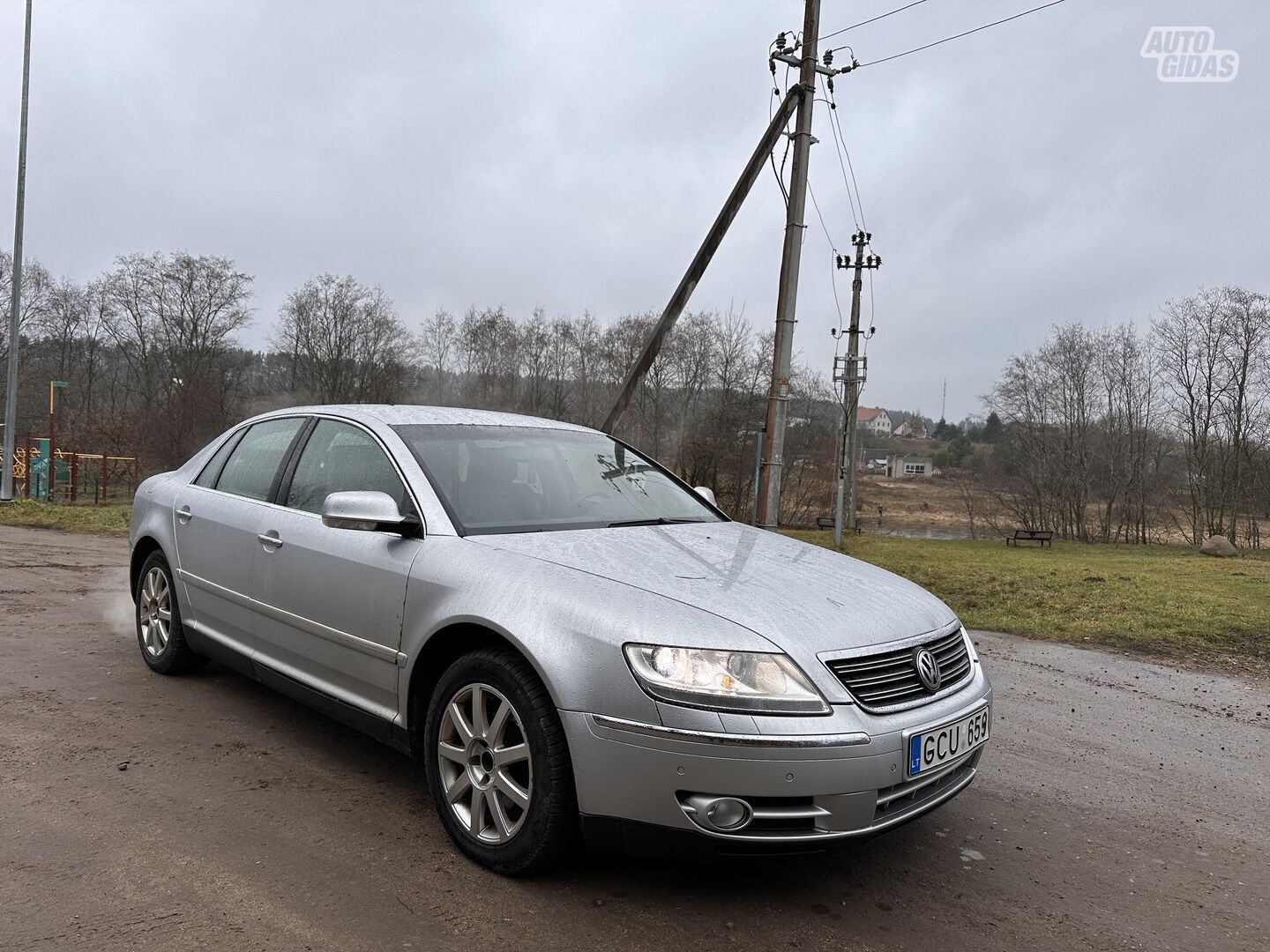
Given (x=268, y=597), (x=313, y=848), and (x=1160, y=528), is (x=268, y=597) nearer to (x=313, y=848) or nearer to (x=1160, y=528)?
(x=313, y=848)

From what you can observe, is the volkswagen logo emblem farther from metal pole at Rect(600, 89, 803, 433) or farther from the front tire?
metal pole at Rect(600, 89, 803, 433)

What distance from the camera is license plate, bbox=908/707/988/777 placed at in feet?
8.30

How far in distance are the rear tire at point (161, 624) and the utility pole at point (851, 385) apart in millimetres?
18465

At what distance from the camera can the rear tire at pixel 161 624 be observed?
15.3 feet

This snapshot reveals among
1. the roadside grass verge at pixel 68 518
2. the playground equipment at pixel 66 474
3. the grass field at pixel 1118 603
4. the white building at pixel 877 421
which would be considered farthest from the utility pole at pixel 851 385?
the white building at pixel 877 421

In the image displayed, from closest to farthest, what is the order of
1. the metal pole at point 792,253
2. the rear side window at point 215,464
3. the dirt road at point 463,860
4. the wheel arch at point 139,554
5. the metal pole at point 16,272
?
the dirt road at point 463,860
the rear side window at point 215,464
the wheel arch at point 139,554
the metal pole at point 792,253
the metal pole at point 16,272

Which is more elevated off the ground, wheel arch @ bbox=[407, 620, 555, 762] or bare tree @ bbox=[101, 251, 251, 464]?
bare tree @ bbox=[101, 251, 251, 464]

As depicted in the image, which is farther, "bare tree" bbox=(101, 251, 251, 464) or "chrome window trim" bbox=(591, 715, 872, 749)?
"bare tree" bbox=(101, 251, 251, 464)

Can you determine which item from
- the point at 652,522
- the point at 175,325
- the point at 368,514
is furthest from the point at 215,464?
the point at 175,325

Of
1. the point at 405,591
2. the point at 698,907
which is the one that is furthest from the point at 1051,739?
the point at 405,591

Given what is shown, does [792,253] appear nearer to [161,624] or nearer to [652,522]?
[652,522]

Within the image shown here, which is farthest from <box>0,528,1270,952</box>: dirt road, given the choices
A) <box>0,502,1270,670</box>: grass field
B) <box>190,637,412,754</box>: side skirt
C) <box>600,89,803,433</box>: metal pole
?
<box>600,89,803,433</box>: metal pole

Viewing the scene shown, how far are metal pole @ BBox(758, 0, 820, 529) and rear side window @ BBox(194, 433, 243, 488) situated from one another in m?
6.94

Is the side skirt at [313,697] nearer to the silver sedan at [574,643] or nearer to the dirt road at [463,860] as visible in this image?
the silver sedan at [574,643]
